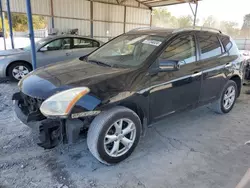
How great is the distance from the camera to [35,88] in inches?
93.1

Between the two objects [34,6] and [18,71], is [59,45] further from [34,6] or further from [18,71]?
[34,6]

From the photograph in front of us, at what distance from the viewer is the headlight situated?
2.11m

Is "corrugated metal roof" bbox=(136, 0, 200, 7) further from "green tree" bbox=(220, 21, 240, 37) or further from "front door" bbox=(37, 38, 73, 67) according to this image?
"green tree" bbox=(220, 21, 240, 37)

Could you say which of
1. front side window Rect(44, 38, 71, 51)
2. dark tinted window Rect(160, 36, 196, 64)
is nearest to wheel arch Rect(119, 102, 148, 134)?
dark tinted window Rect(160, 36, 196, 64)

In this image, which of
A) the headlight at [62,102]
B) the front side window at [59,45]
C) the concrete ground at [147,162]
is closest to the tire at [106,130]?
the concrete ground at [147,162]

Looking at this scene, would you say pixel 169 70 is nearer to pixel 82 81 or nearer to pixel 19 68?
pixel 82 81

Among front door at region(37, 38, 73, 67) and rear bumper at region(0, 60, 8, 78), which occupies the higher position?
front door at region(37, 38, 73, 67)

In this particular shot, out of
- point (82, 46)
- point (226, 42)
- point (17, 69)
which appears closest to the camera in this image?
point (226, 42)

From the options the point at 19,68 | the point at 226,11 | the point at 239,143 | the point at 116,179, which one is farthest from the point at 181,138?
the point at 226,11

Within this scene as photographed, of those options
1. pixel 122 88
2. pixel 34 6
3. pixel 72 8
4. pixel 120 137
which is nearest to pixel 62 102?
pixel 122 88

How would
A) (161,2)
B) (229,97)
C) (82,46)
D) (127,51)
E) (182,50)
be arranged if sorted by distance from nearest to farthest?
1. (182,50)
2. (127,51)
3. (229,97)
4. (82,46)
5. (161,2)

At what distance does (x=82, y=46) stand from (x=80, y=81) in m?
4.87

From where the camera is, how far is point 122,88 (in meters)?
2.38

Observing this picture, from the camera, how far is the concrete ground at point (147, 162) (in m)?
2.28
